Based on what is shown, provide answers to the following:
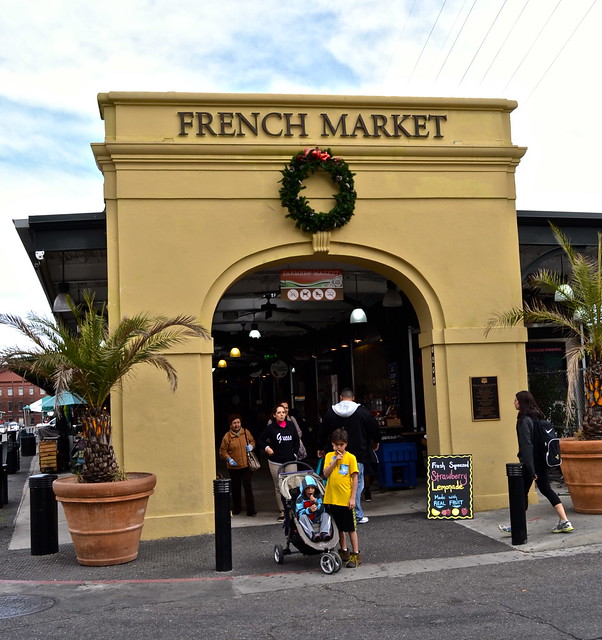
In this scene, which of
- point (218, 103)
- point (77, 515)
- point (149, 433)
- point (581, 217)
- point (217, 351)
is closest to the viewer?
point (77, 515)

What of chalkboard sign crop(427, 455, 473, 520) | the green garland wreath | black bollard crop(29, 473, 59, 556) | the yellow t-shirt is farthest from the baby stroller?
the green garland wreath

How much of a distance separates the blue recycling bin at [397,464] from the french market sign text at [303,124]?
530 cm

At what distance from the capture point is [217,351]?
2595cm

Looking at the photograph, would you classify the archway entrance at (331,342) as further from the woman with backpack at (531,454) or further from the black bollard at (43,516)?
the woman with backpack at (531,454)

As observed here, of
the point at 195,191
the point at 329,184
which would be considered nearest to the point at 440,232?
the point at 329,184

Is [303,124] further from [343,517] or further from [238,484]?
[343,517]

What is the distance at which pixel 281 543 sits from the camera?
375 inches

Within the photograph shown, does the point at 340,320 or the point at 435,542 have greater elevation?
the point at 340,320

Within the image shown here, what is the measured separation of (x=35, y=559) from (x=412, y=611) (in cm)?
500

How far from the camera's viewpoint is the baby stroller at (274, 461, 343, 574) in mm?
7887

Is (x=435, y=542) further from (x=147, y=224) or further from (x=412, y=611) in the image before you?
(x=147, y=224)

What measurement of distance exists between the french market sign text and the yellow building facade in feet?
0.07

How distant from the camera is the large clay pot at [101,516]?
8.62 metres

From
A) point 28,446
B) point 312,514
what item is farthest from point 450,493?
point 28,446
